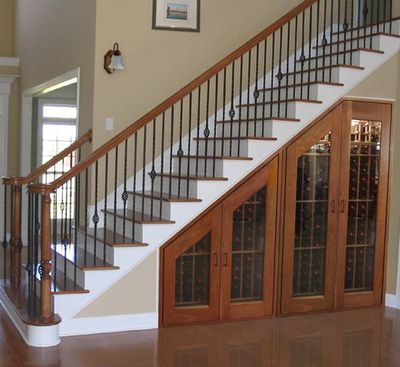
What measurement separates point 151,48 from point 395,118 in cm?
245

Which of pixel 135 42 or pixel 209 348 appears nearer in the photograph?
pixel 209 348

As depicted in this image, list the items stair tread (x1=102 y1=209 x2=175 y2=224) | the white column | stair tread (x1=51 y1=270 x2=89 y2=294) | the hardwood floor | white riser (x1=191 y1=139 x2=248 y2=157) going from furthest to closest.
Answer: the white column < white riser (x1=191 y1=139 x2=248 y2=157) < stair tread (x1=102 y1=209 x2=175 y2=224) < stair tread (x1=51 y1=270 x2=89 y2=294) < the hardwood floor

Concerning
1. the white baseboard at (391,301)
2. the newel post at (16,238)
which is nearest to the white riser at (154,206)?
the newel post at (16,238)

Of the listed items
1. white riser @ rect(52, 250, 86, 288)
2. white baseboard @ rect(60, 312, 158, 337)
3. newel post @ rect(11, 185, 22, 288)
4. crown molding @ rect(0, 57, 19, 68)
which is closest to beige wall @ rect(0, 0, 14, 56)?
crown molding @ rect(0, 57, 19, 68)

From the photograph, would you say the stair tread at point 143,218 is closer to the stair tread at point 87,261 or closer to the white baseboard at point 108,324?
the stair tread at point 87,261

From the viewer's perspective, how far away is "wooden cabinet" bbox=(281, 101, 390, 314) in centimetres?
560

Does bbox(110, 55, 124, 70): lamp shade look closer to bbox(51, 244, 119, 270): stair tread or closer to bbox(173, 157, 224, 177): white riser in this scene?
bbox(173, 157, 224, 177): white riser

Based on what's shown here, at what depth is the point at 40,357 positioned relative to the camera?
4371 millimetres

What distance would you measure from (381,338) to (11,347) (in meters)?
2.86

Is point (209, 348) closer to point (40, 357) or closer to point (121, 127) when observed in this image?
point (40, 357)

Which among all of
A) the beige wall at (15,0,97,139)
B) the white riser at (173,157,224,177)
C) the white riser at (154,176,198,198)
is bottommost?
the white riser at (154,176,198,198)

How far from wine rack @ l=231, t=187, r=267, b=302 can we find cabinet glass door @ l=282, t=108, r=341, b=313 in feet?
0.78

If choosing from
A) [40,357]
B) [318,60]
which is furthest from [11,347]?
[318,60]

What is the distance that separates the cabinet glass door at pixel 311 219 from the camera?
219 inches
